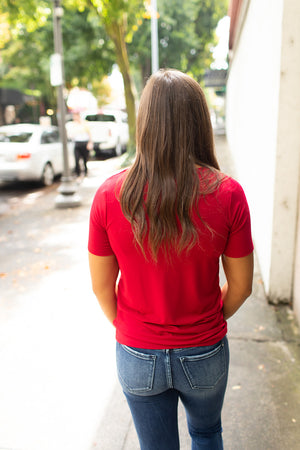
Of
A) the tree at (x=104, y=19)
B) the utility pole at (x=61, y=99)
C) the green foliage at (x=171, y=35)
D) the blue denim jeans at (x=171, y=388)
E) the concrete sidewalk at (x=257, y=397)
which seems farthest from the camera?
the green foliage at (x=171, y=35)

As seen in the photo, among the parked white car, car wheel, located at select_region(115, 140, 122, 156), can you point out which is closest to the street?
the parked white car

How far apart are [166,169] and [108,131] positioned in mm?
16648

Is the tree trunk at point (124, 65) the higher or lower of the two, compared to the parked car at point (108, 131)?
higher

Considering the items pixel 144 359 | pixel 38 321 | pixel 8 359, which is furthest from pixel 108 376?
pixel 144 359

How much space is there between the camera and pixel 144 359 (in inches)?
59.8

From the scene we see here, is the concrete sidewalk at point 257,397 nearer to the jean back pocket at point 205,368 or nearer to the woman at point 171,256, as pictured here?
the woman at point 171,256

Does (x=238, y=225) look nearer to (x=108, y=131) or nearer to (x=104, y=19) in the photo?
(x=104, y=19)

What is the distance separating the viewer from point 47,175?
40.5 feet

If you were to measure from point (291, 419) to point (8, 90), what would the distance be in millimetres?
35301

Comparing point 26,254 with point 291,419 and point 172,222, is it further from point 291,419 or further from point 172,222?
point 172,222

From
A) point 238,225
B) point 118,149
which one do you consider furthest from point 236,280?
point 118,149

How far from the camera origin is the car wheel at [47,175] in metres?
12.2

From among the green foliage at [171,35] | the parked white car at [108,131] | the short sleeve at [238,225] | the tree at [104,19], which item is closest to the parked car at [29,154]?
the tree at [104,19]

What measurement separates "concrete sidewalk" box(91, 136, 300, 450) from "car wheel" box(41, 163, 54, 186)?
9.17m
